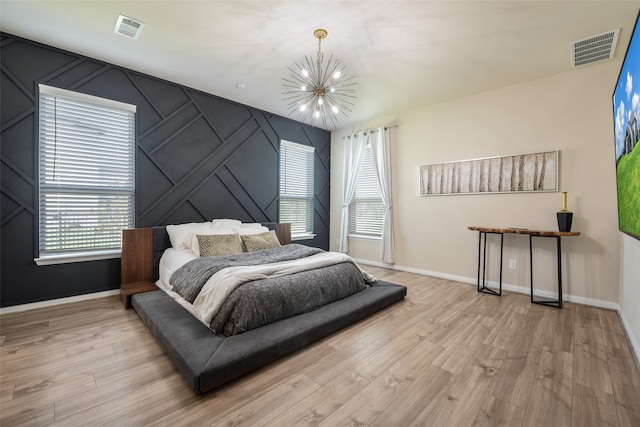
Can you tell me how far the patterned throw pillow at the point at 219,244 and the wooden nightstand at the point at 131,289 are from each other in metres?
0.70

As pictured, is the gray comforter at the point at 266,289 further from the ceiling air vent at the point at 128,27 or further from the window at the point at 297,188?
the ceiling air vent at the point at 128,27

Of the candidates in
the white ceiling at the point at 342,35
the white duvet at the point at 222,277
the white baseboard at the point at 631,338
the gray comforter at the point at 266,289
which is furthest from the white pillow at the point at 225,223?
the white baseboard at the point at 631,338

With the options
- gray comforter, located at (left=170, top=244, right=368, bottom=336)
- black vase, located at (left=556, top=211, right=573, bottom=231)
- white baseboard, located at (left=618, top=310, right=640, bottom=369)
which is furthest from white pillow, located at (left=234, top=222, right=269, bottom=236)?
white baseboard, located at (left=618, top=310, right=640, bottom=369)

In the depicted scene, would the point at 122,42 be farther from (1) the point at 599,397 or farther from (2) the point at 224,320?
(1) the point at 599,397

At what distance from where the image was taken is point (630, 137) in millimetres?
Result: 2031

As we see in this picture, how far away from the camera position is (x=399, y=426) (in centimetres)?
141

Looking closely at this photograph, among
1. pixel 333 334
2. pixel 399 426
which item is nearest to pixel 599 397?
pixel 399 426

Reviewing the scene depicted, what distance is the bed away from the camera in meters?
1.71

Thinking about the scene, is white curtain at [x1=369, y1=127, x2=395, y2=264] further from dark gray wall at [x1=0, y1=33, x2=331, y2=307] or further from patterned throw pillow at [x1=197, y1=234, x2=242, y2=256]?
patterned throw pillow at [x1=197, y1=234, x2=242, y2=256]

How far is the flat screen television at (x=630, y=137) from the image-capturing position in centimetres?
186

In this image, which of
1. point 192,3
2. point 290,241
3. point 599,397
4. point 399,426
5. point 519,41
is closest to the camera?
point 399,426

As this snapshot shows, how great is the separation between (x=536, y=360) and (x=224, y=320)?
Result: 7.84ft

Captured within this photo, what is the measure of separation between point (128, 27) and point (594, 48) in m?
4.73

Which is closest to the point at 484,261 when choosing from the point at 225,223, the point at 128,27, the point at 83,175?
the point at 225,223
